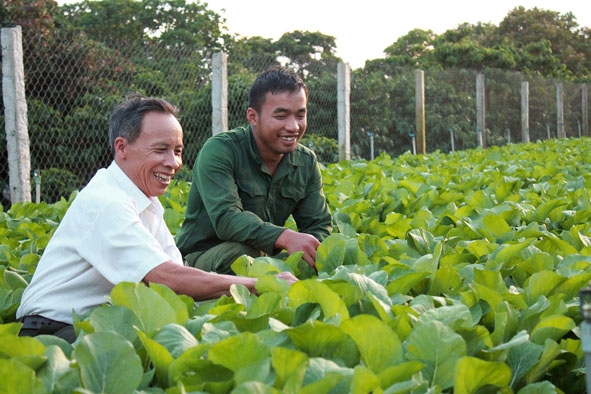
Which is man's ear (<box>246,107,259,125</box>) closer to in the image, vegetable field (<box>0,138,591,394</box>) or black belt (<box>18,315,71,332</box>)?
vegetable field (<box>0,138,591,394</box>)

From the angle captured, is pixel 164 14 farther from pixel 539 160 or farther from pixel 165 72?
pixel 539 160

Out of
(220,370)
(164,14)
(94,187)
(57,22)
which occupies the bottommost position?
(220,370)

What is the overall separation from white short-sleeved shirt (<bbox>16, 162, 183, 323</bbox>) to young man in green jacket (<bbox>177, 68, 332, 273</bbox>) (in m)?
1.02

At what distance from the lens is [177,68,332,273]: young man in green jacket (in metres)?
3.75

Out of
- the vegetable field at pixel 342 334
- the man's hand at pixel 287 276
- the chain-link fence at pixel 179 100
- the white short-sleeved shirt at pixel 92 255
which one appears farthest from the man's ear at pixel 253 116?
the chain-link fence at pixel 179 100

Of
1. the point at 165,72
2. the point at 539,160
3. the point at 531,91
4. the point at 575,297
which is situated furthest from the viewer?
the point at 531,91

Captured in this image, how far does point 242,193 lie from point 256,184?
8 centimetres

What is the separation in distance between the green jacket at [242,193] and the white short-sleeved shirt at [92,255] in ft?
3.33

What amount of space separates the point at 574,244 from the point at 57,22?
1224cm

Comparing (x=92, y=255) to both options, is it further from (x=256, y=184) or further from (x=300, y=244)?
(x=256, y=184)

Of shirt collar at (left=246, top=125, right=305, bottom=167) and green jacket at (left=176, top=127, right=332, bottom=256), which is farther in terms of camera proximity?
shirt collar at (left=246, top=125, right=305, bottom=167)

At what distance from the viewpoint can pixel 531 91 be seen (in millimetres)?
25812

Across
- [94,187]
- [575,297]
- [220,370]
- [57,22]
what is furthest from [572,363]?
[57,22]

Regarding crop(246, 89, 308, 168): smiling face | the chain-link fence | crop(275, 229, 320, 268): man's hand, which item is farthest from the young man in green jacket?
the chain-link fence
